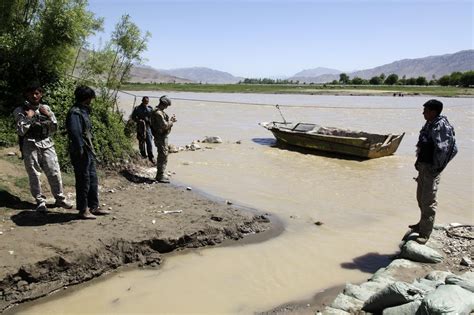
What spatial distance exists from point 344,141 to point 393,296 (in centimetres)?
1016

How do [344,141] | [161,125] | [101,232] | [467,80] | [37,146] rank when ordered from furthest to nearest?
1. [467,80]
2. [344,141]
3. [161,125]
4. [37,146]
5. [101,232]

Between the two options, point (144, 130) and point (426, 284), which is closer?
point (426, 284)

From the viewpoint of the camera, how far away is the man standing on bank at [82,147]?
591cm

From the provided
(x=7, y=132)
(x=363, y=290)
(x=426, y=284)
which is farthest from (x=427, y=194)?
(x=7, y=132)

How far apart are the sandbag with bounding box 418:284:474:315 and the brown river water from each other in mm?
1572

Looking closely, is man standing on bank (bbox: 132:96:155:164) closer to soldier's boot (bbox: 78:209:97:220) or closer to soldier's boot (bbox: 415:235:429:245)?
soldier's boot (bbox: 78:209:97:220)

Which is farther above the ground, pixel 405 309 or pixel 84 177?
pixel 84 177

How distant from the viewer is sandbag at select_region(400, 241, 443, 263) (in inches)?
220

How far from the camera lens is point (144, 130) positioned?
445 inches

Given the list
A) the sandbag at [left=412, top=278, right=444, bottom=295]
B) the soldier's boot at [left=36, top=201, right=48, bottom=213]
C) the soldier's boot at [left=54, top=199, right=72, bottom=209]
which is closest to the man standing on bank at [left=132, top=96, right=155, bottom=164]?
the soldier's boot at [left=54, top=199, right=72, bottom=209]

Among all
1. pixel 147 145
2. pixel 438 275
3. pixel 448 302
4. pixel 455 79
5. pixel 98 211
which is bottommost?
pixel 438 275

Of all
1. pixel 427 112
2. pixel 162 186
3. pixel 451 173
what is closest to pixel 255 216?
pixel 162 186

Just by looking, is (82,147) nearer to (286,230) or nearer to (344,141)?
(286,230)

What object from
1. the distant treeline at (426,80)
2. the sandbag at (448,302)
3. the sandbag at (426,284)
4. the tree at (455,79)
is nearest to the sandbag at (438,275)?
the sandbag at (426,284)
